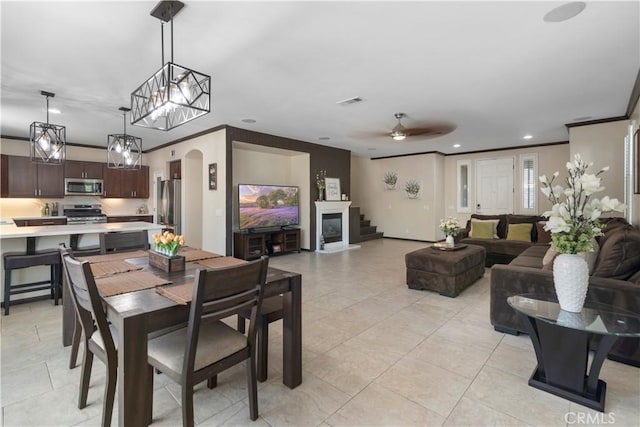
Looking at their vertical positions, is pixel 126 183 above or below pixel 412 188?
above

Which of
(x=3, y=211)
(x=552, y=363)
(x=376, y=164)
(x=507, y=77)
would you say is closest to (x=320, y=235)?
(x=376, y=164)

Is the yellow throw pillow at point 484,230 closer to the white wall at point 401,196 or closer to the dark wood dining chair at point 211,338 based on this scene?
the white wall at point 401,196

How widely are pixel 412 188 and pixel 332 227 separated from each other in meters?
2.93

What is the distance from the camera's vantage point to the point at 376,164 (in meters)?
10.0

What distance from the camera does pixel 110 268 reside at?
2.21 metres

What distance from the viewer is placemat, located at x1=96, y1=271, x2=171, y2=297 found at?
5.62 feet

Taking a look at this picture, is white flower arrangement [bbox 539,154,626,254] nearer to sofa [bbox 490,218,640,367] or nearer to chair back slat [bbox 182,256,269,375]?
sofa [bbox 490,218,640,367]

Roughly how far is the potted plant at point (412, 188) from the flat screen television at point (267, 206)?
3622mm

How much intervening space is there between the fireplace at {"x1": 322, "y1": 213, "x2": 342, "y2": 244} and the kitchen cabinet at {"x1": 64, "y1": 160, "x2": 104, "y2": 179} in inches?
219

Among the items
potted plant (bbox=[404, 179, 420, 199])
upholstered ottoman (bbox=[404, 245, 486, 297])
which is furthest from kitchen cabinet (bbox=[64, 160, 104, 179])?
potted plant (bbox=[404, 179, 420, 199])

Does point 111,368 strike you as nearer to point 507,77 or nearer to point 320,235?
point 507,77

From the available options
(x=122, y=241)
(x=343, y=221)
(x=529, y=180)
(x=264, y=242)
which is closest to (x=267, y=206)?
(x=264, y=242)

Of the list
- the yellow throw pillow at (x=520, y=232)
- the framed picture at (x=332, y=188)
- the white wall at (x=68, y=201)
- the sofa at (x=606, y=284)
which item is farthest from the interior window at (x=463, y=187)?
the white wall at (x=68, y=201)

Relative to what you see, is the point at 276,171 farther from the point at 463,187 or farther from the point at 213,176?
the point at 463,187
